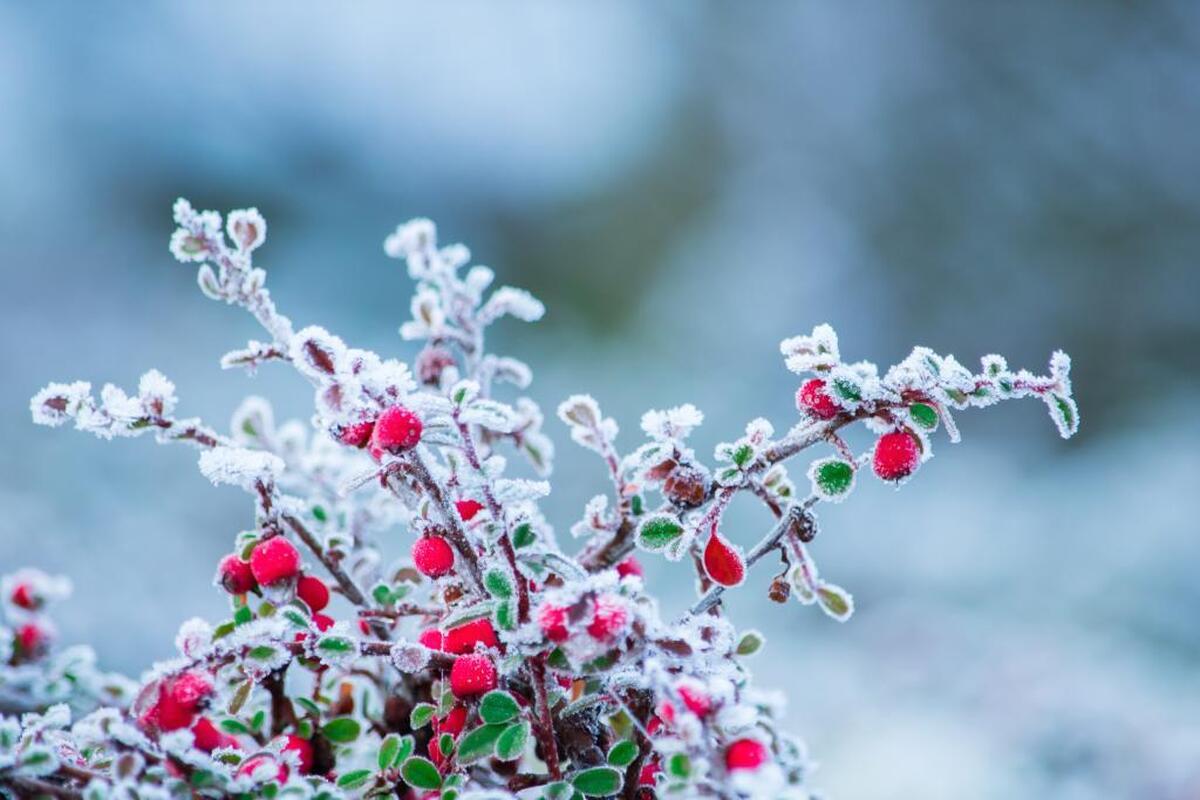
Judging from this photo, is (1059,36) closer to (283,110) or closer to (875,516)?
(875,516)

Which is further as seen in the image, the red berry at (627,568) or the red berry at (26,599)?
the red berry at (26,599)

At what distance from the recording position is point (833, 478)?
570mm

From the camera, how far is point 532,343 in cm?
387

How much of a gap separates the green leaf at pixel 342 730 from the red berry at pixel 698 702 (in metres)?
0.35

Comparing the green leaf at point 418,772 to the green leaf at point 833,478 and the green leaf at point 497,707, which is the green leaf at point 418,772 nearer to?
the green leaf at point 497,707

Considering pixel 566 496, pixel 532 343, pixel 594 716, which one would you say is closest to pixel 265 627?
pixel 594 716

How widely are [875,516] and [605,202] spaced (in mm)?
2397

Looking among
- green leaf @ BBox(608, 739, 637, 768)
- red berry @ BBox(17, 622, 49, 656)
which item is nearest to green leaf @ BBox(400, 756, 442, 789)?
green leaf @ BBox(608, 739, 637, 768)

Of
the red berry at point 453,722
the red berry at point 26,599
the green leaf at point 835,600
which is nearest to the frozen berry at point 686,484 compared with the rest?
the green leaf at point 835,600

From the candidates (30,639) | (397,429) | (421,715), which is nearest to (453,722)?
(421,715)

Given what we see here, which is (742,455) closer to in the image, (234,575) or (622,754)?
(622,754)

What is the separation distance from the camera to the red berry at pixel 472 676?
0.60 metres

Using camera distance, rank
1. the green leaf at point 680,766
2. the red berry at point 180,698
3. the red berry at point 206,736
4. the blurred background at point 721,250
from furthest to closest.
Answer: the blurred background at point 721,250 < the red berry at point 206,736 < the red berry at point 180,698 < the green leaf at point 680,766

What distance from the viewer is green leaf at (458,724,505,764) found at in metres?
0.57
